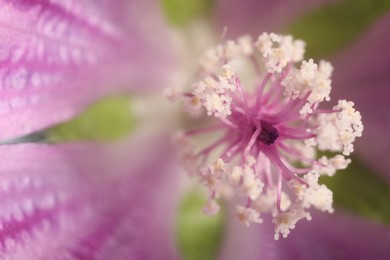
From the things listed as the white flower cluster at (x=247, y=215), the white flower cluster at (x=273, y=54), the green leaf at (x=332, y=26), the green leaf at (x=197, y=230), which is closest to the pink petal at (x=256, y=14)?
the green leaf at (x=332, y=26)

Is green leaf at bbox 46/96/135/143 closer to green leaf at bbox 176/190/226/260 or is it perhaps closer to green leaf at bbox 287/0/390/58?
green leaf at bbox 176/190/226/260

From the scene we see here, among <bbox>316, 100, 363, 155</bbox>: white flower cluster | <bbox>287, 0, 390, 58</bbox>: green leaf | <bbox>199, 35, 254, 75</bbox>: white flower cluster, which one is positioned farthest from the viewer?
<bbox>287, 0, 390, 58</bbox>: green leaf

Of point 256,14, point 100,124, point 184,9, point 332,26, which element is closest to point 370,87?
point 332,26

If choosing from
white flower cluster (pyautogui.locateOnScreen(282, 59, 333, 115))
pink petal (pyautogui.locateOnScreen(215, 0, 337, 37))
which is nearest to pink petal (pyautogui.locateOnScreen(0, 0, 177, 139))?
pink petal (pyautogui.locateOnScreen(215, 0, 337, 37))

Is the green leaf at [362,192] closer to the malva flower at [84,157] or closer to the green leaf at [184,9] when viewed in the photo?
the malva flower at [84,157]

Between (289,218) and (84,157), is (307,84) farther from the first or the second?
(84,157)

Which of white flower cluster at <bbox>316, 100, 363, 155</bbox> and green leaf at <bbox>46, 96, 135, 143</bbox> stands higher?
white flower cluster at <bbox>316, 100, 363, 155</bbox>
